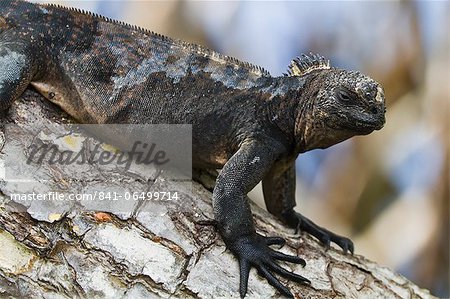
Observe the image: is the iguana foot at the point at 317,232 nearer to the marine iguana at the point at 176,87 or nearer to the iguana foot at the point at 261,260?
the marine iguana at the point at 176,87

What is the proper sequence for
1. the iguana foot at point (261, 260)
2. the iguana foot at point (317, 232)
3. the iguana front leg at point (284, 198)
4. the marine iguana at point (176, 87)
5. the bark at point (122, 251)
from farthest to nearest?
the iguana front leg at point (284, 198) < the iguana foot at point (317, 232) < the marine iguana at point (176, 87) < the iguana foot at point (261, 260) < the bark at point (122, 251)

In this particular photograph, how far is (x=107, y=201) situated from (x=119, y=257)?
18.0 inches

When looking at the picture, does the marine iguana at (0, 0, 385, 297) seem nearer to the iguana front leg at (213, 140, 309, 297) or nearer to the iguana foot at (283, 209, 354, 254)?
the iguana front leg at (213, 140, 309, 297)

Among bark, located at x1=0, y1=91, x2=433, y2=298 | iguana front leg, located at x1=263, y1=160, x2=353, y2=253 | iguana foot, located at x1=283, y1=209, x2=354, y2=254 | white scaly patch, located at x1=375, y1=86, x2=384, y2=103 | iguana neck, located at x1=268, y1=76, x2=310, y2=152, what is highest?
white scaly patch, located at x1=375, y1=86, x2=384, y2=103

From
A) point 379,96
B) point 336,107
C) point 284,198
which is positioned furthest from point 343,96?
point 284,198

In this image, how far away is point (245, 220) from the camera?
14.1 feet

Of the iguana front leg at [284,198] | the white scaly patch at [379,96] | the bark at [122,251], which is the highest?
the white scaly patch at [379,96]

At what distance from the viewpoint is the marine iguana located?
186 inches

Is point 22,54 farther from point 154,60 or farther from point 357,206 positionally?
point 357,206

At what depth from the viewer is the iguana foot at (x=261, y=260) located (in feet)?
13.3

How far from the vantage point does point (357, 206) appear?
1112 centimetres

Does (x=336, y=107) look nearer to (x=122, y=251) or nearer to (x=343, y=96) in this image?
(x=343, y=96)

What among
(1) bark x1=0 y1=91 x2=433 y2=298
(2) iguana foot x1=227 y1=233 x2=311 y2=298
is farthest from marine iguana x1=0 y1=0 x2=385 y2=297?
(2) iguana foot x1=227 y1=233 x2=311 y2=298

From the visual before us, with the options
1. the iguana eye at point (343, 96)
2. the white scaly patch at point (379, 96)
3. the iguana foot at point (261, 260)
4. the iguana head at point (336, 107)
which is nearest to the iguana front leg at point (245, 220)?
the iguana foot at point (261, 260)
